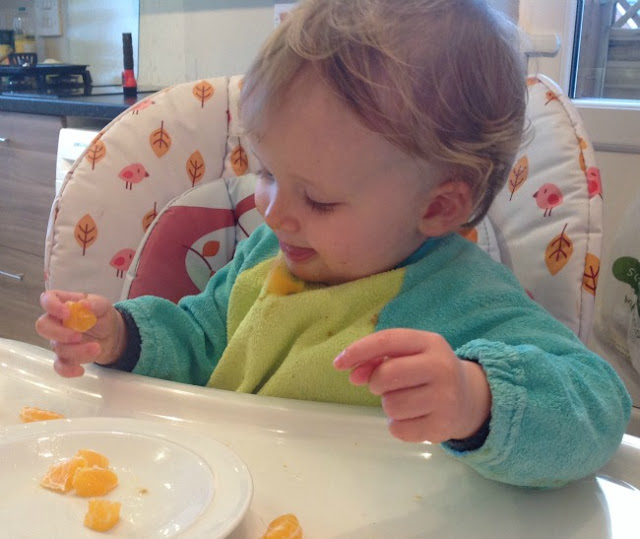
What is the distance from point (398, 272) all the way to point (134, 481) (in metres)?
0.35

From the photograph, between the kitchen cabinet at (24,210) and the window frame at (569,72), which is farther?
the kitchen cabinet at (24,210)

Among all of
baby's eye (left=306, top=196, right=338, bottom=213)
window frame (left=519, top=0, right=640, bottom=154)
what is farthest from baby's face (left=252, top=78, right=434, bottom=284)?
window frame (left=519, top=0, right=640, bottom=154)

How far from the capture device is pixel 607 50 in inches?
77.2

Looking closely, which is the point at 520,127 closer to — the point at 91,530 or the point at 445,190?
the point at 445,190

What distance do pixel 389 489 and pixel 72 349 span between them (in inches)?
14.7

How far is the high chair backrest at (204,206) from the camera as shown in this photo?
90 cm

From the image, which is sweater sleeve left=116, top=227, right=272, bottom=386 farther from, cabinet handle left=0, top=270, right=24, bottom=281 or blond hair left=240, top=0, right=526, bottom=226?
cabinet handle left=0, top=270, right=24, bottom=281

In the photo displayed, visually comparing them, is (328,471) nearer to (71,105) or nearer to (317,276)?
(317,276)

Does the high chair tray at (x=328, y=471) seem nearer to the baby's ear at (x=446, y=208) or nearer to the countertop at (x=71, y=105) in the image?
the baby's ear at (x=446, y=208)

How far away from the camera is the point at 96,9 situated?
3.05 meters

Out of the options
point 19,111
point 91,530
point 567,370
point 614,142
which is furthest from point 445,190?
point 19,111

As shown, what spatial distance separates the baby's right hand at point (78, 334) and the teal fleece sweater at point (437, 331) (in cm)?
4

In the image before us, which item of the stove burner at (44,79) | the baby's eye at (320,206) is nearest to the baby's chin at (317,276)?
the baby's eye at (320,206)

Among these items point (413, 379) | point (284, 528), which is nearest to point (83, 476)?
point (284, 528)
